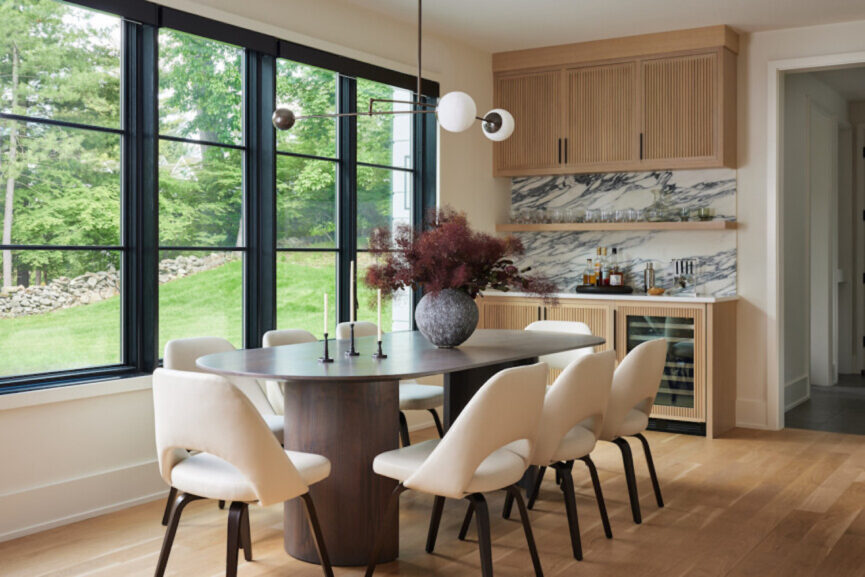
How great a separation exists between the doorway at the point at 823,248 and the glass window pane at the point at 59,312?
14.0ft

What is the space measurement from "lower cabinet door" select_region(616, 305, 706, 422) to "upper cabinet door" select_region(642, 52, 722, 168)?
3.38 ft

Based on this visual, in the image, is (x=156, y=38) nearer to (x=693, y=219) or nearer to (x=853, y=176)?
(x=693, y=219)

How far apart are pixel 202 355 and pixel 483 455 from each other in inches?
63.6

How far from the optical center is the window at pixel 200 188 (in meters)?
4.38

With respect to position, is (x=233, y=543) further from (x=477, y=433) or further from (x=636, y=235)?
(x=636, y=235)

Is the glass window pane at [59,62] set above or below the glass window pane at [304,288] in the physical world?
above

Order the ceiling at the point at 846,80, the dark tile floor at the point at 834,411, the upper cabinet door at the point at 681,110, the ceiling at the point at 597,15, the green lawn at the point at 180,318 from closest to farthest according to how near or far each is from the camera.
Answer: the green lawn at the point at 180,318
the ceiling at the point at 597,15
the upper cabinet door at the point at 681,110
the dark tile floor at the point at 834,411
the ceiling at the point at 846,80

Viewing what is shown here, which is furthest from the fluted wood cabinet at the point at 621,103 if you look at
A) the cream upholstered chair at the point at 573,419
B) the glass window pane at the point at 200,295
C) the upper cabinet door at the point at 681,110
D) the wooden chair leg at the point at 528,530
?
the wooden chair leg at the point at 528,530

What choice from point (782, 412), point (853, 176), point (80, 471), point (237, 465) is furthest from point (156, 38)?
point (853, 176)

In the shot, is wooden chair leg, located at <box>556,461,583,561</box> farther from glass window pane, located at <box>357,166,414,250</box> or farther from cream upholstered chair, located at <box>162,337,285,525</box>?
glass window pane, located at <box>357,166,414,250</box>

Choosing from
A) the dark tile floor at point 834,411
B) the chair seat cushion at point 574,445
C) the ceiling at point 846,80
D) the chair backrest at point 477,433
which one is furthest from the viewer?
the ceiling at point 846,80

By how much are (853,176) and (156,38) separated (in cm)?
682

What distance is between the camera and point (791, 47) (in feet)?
19.1

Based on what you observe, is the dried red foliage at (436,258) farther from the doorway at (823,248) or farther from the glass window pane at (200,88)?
the doorway at (823,248)
